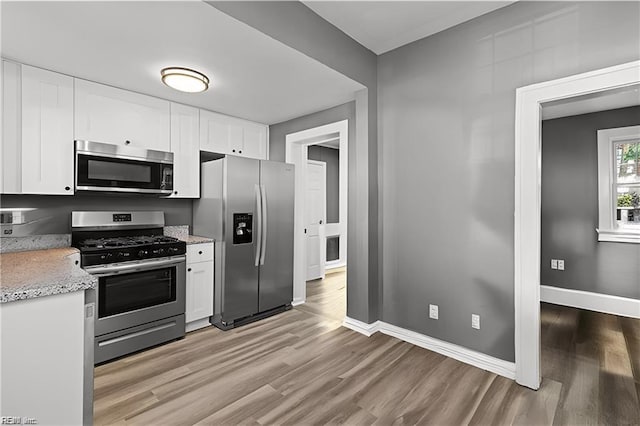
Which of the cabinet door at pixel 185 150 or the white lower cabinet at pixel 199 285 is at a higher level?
the cabinet door at pixel 185 150

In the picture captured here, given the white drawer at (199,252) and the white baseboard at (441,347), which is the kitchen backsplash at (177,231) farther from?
the white baseboard at (441,347)

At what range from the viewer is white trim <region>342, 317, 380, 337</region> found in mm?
3088

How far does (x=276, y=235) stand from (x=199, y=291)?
102cm

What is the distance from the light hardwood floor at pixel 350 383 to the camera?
6.27 feet

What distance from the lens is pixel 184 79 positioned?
8.43 feet

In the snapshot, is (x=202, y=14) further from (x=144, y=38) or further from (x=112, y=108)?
(x=112, y=108)

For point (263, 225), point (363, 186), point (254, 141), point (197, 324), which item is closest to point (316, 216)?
point (254, 141)

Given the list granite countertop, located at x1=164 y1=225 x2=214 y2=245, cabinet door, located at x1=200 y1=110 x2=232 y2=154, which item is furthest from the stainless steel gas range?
cabinet door, located at x1=200 y1=110 x2=232 y2=154

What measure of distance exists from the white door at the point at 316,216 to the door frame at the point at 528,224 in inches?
136

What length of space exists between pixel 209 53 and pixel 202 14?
489 millimetres

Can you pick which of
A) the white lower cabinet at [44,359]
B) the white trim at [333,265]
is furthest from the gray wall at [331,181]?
the white lower cabinet at [44,359]

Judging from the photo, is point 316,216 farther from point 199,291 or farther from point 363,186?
point 199,291

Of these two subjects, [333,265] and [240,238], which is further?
[333,265]

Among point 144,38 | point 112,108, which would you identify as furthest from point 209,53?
point 112,108
